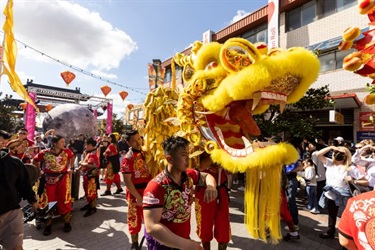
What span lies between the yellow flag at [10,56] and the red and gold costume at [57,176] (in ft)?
4.09

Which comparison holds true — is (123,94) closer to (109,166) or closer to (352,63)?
(109,166)

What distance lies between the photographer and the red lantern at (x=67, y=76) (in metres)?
11.3

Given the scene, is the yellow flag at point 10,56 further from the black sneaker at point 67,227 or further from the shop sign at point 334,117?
the shop sign at point 334,117

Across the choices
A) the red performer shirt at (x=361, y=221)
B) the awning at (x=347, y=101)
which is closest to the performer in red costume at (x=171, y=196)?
the red performer shirt at (x=361, y=221)

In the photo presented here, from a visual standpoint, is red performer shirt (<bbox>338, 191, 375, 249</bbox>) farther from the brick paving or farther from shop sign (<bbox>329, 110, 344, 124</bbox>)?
shop sign (<bbox>329, 110, 344, 124</bbox>)

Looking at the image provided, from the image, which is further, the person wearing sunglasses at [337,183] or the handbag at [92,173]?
the handbag at [92,173]

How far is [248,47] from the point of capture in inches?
81.4

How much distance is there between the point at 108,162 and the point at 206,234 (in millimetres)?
4200

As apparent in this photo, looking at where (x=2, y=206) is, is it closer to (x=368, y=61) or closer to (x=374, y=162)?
(x=368, y=61)

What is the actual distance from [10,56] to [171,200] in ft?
8.77

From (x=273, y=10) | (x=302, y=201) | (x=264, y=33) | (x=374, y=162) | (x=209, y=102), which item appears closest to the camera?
(x=209, y=102)

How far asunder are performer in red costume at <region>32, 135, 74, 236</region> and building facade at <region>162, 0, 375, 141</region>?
27.4 feet

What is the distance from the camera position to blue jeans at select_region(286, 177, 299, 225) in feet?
12.1

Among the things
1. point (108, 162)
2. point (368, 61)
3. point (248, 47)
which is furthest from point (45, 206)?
point (368, 61)
